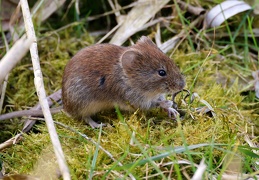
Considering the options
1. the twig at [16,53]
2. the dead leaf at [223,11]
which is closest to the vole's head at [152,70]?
the dead leaf at [223,11]

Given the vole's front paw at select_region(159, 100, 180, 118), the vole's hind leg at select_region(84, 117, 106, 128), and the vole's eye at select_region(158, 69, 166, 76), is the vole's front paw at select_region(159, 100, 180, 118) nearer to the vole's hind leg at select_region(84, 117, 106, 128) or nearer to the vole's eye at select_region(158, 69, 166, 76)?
the vole's eye at select_region(158, 69, 166, 76)

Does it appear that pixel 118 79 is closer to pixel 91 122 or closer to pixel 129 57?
pixel 129 57

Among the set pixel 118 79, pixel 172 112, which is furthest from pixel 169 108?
pixel 118 79

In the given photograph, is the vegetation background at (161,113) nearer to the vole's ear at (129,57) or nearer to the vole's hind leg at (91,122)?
the vole's hind leg at (91,122)

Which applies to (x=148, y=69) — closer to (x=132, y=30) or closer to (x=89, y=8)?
(x=132, y=30)

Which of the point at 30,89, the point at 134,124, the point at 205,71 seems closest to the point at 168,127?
the point at 134,124

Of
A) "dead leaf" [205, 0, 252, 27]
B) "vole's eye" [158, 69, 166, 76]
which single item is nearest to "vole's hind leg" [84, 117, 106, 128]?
"vole's eye" [158, 69, 166, 76]
